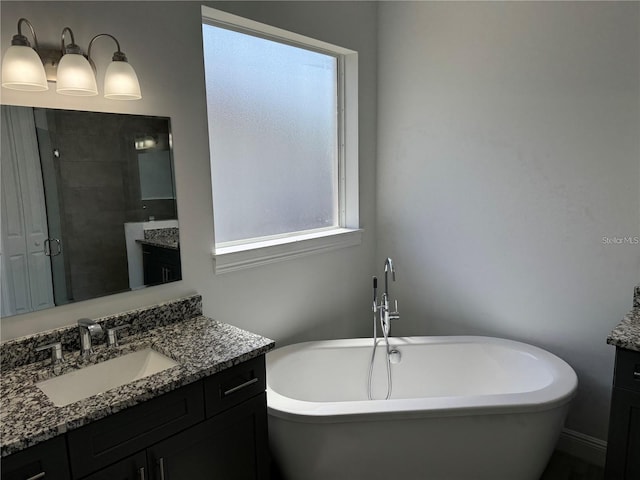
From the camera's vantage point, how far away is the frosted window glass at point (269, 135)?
2232 mm

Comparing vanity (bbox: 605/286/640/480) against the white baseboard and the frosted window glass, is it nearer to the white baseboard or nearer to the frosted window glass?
the white baseboard

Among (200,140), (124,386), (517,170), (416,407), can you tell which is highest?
(200,140)

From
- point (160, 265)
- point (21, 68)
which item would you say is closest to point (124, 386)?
point (160, 265)

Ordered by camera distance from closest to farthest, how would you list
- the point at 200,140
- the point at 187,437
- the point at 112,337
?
the point at 187,437 → the point at 112,337 → the point at 200,140

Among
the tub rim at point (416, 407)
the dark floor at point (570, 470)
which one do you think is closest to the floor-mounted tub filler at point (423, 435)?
the tub rim at point (416, 407)

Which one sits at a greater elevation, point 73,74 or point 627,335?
point 73,74

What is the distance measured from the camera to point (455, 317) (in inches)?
108

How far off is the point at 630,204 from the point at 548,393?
38.1 inches

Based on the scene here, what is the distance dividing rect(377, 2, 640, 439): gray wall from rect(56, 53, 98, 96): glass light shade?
183 centimetres

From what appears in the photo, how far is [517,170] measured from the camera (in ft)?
7.80

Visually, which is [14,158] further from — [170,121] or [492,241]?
[492,241]

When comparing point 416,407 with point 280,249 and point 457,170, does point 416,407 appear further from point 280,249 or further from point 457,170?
point 457,170

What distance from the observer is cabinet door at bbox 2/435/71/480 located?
1073 mm

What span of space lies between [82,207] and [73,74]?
0.46 m
